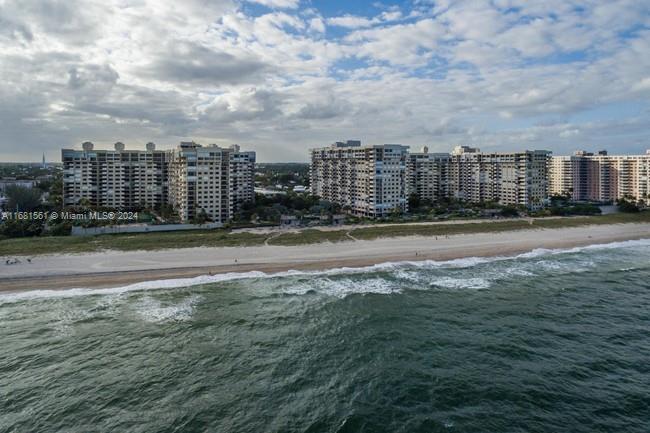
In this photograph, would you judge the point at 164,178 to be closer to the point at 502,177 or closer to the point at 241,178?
the point at 241,178

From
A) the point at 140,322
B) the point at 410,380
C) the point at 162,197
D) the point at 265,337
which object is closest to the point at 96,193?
the point at 162,197

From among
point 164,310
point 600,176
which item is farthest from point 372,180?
point 600,176

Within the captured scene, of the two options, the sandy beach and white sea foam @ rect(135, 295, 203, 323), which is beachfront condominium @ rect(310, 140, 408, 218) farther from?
white sea foam @ rect(135, 295, 203, 323)

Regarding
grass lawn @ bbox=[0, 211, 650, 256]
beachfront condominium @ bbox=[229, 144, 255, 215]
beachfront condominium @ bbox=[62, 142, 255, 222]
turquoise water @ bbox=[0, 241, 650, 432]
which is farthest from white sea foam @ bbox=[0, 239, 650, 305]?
beachfront condominium @ bbox=[229, 144, 255, 215]

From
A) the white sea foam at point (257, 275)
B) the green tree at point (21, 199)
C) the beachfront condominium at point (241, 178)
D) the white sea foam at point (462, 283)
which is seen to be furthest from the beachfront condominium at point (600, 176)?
the green tree at point (21, 199)

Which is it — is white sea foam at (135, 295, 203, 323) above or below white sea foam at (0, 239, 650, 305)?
below

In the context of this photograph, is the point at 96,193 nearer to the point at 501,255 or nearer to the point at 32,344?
the point at 32,344

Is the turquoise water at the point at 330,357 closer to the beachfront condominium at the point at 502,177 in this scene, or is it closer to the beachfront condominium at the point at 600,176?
the beachfront condominium at the point at 502,177
